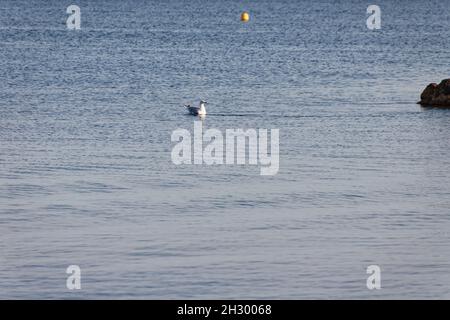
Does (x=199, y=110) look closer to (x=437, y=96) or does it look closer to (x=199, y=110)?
(x=199, y=110)

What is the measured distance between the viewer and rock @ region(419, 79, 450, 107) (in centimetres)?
5578

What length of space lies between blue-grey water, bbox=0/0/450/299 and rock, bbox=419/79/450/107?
35.0 inches

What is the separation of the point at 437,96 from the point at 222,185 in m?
21.9

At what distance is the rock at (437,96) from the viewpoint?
5578 centimetres

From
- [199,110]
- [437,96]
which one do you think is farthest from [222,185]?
[437,96]

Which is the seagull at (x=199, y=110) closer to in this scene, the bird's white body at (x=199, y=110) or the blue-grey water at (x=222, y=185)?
the bird's white body at (x=199, y=110)

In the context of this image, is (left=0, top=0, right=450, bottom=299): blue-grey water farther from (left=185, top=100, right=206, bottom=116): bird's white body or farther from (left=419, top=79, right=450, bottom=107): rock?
(left=419, top=79, right=450, bottom=107): rock

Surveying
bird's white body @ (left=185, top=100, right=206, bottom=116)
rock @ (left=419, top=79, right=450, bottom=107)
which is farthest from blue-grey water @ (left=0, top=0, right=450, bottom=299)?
rock @ (left=419, top=79, right=450, bottom=107)

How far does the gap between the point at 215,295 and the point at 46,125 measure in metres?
24.8

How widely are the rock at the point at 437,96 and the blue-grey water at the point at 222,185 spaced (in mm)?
889

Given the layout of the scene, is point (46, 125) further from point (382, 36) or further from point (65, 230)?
point (382, 36)

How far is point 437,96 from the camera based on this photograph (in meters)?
56.1
